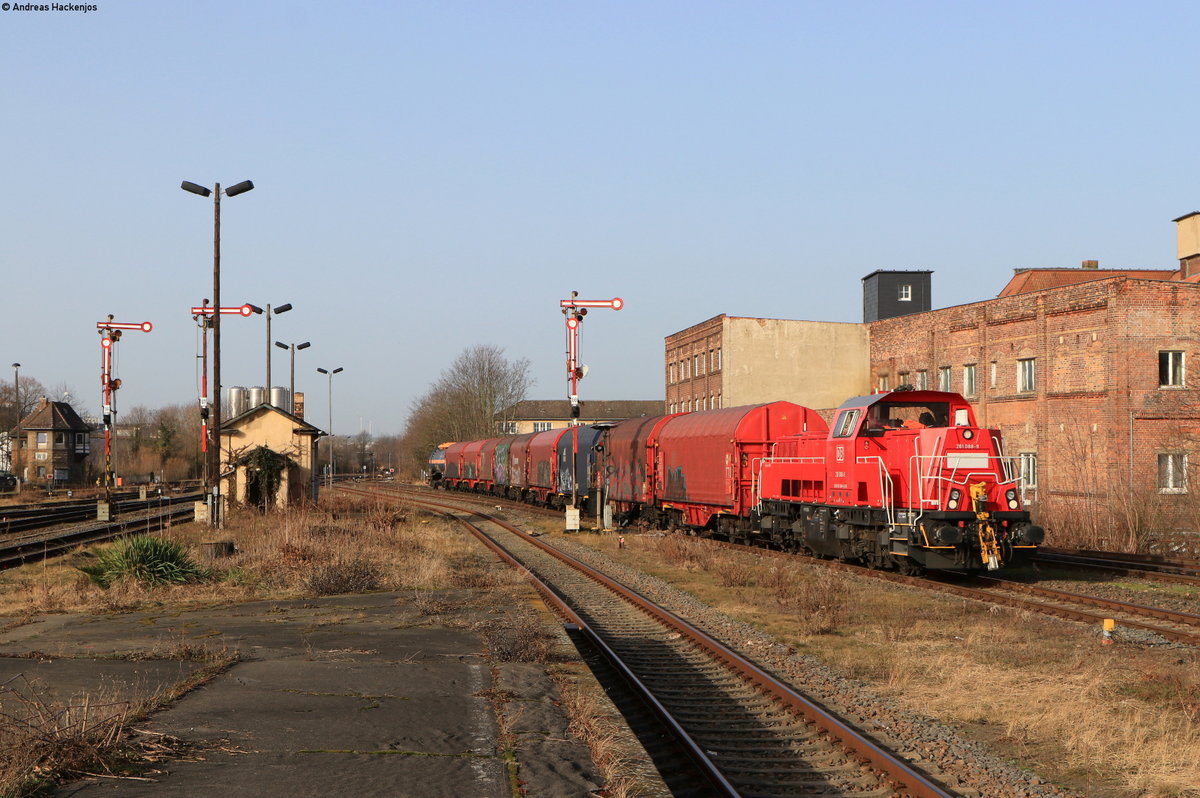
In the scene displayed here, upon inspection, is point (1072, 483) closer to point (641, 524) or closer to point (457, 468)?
point (641, 524)

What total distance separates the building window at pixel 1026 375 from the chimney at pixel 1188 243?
1021cm

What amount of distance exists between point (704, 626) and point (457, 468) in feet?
194

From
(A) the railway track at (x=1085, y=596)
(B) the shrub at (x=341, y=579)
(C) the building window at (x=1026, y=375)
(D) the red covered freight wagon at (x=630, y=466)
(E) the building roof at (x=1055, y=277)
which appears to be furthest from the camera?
(E) the building roof at (x=1055, y=277)

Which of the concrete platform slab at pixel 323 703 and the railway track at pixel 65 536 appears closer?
the concrete platform slab at pixel 323 703

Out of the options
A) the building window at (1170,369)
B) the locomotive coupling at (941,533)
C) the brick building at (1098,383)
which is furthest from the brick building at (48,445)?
the locomotive coupling at (941,533)

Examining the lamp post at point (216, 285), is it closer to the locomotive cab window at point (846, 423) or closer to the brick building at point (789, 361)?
the locomotive cab window at point (846, 423)

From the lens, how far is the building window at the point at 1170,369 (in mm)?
37625

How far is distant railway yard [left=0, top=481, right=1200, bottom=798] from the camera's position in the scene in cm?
751

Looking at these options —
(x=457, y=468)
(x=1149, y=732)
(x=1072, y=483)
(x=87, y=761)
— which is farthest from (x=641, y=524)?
(x=457, y=468)

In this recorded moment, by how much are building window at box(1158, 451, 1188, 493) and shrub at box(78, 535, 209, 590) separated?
104 ft

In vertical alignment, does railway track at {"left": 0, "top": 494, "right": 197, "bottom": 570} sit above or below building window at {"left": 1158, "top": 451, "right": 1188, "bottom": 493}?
below

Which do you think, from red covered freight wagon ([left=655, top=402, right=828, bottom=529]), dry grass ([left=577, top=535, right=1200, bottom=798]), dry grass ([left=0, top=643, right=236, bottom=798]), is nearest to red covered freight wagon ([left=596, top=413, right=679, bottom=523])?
red covered freight wagon ([left=655, top=402, right=828, bottom=529])

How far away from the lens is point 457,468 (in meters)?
72.9

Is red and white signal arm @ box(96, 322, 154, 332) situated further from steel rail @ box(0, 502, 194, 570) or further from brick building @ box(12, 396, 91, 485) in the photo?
brick building @ box(12, 396, 91, 485)
